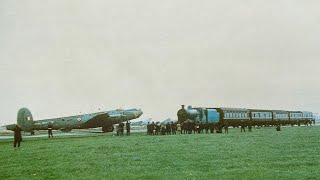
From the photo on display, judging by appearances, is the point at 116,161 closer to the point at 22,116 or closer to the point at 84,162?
the point at 84,162

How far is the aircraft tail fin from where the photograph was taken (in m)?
54.8

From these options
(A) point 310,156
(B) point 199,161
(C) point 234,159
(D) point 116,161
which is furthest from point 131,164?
(A) point 310,156

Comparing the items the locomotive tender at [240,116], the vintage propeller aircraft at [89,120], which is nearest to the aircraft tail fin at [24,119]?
the vintage propeller aircraft at [89,120]

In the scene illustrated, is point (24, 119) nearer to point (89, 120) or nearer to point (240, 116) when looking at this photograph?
point (89, 120)

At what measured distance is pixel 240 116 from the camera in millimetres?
68500

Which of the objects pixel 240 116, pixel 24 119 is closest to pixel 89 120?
pixel 24 119

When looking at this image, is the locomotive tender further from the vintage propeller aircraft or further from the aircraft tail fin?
the aircraft tail fin

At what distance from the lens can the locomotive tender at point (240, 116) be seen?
58150 millimetres

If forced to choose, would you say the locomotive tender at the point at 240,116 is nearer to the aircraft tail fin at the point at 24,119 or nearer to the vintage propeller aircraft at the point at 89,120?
the vintage propeller aircraft at the point at 89,120

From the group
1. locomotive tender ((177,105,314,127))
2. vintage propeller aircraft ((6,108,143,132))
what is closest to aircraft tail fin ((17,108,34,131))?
vintage propeller aircraft ((6,108,143,132))

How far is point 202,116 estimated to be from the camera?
59.2 meters

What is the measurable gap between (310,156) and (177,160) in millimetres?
5601

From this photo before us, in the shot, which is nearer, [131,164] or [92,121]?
[131,164]

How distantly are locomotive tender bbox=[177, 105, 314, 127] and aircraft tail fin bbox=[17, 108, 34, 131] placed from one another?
2088 cm
